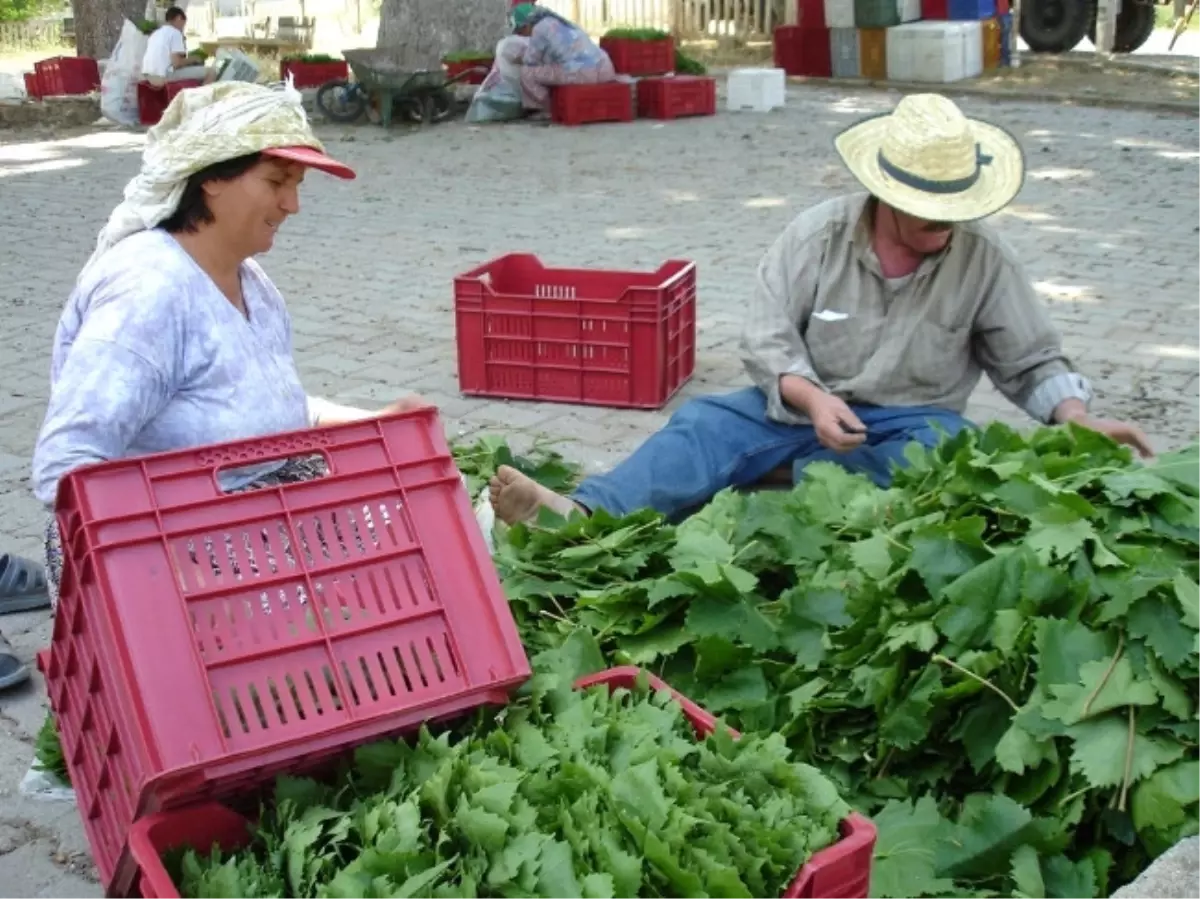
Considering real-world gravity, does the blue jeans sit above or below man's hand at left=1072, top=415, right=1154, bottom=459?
below

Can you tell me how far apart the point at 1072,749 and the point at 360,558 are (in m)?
1.14

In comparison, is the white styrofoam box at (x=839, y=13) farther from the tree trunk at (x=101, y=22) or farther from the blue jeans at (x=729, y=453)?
the blue jeans at (x=729, y=453)

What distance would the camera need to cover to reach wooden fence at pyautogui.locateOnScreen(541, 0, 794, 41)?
18.2m

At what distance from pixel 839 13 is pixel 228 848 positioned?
49.4 feet

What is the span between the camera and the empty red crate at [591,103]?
13.0 meters

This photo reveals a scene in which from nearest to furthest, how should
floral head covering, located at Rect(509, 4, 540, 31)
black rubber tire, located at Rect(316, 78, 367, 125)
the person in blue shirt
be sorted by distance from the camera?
the person in blue shirt
floral head covering, located at Rect(509, 4, 540, 31)
black rubber tire, located at Rect(316, 78, 367, 125)

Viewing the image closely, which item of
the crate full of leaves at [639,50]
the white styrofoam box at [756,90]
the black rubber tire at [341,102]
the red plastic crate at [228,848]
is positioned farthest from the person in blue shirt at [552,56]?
the red plastic crate at [228,848]

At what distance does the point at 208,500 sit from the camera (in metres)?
2.04

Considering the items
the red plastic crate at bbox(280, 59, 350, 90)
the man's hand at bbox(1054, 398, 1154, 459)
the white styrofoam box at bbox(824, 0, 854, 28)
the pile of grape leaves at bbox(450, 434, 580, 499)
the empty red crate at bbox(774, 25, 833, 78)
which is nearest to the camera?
A: the man's hand at bbox(1054, 398, 1154, 459)

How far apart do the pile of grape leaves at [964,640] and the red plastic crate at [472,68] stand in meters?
12.1

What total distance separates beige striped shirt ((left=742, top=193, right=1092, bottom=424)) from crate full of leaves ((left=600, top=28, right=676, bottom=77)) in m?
10.3

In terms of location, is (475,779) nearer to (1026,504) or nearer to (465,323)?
(1026,504)

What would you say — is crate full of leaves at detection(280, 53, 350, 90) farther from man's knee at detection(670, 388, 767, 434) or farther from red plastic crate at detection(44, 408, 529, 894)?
red plastic crate at detection(44, 408, 529, 894)

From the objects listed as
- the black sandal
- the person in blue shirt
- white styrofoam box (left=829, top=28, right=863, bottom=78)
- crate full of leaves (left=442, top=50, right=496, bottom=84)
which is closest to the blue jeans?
the black sandal
